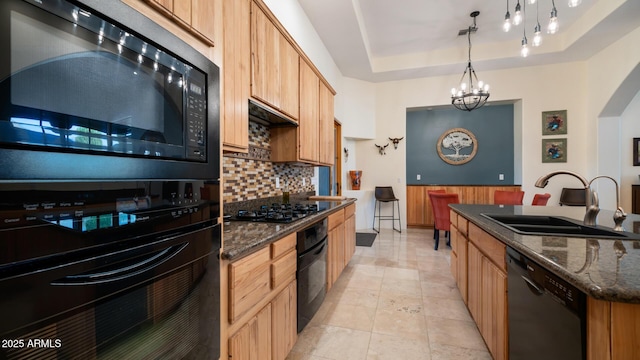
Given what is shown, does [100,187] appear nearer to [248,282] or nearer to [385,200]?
[248,282]

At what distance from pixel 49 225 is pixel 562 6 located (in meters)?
5.76

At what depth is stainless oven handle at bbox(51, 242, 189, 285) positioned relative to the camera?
574 millimetres

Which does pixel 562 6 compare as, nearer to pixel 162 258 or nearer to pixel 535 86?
pixel 535 86

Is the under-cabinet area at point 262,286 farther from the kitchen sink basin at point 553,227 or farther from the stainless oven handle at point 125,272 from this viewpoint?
the kitchen sink basin at point 553,227

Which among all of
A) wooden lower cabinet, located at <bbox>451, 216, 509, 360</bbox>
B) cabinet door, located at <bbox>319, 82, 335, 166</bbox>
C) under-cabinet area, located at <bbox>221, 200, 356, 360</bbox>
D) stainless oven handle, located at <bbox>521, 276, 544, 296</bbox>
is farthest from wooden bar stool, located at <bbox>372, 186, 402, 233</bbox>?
stainless oven handle, located at <bbox>521, 276, 544, 296</bbox>

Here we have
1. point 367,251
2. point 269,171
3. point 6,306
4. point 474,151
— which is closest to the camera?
point 6,306

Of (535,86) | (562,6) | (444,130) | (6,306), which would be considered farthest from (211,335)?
(535,86)

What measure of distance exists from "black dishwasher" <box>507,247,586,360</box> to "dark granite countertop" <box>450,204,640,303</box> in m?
0.06

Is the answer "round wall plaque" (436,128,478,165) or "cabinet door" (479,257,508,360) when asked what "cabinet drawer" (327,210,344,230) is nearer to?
"cabinet door" (479,257,508,360)

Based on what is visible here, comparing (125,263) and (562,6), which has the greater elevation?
(562,6)

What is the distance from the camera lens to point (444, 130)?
6.08 m

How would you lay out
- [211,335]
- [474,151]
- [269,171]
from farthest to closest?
1. [474,151]
2. [269,171]
3. [211,335]

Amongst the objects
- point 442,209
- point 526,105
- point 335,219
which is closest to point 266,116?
point 335,219

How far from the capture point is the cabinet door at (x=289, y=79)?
7.47 ft
